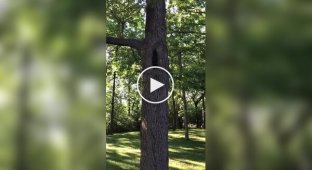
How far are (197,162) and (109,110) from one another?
341cm

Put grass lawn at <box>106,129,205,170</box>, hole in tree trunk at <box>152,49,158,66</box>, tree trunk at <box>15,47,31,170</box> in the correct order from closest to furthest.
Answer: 1. tree trunk at <box>15,47,31,170</box>
2. hole in tree trunk at <box>152,49,158,66</box>
3. grass lawn at <box>106,129,205,170</box>

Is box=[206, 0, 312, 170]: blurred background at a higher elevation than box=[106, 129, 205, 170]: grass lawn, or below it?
higher

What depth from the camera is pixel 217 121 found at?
647 mm

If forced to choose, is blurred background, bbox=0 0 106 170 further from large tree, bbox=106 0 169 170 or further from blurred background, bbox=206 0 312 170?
large tree, bbox=106 0 169 170

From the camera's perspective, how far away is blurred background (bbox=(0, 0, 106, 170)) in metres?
0.72

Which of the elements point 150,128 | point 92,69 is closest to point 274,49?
point 92,69

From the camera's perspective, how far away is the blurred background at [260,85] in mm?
592

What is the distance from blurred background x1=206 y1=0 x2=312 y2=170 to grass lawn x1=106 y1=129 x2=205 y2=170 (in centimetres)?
498

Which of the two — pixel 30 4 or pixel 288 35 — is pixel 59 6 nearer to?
pixel 30 4

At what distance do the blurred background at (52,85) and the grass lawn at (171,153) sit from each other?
484 centimetres
